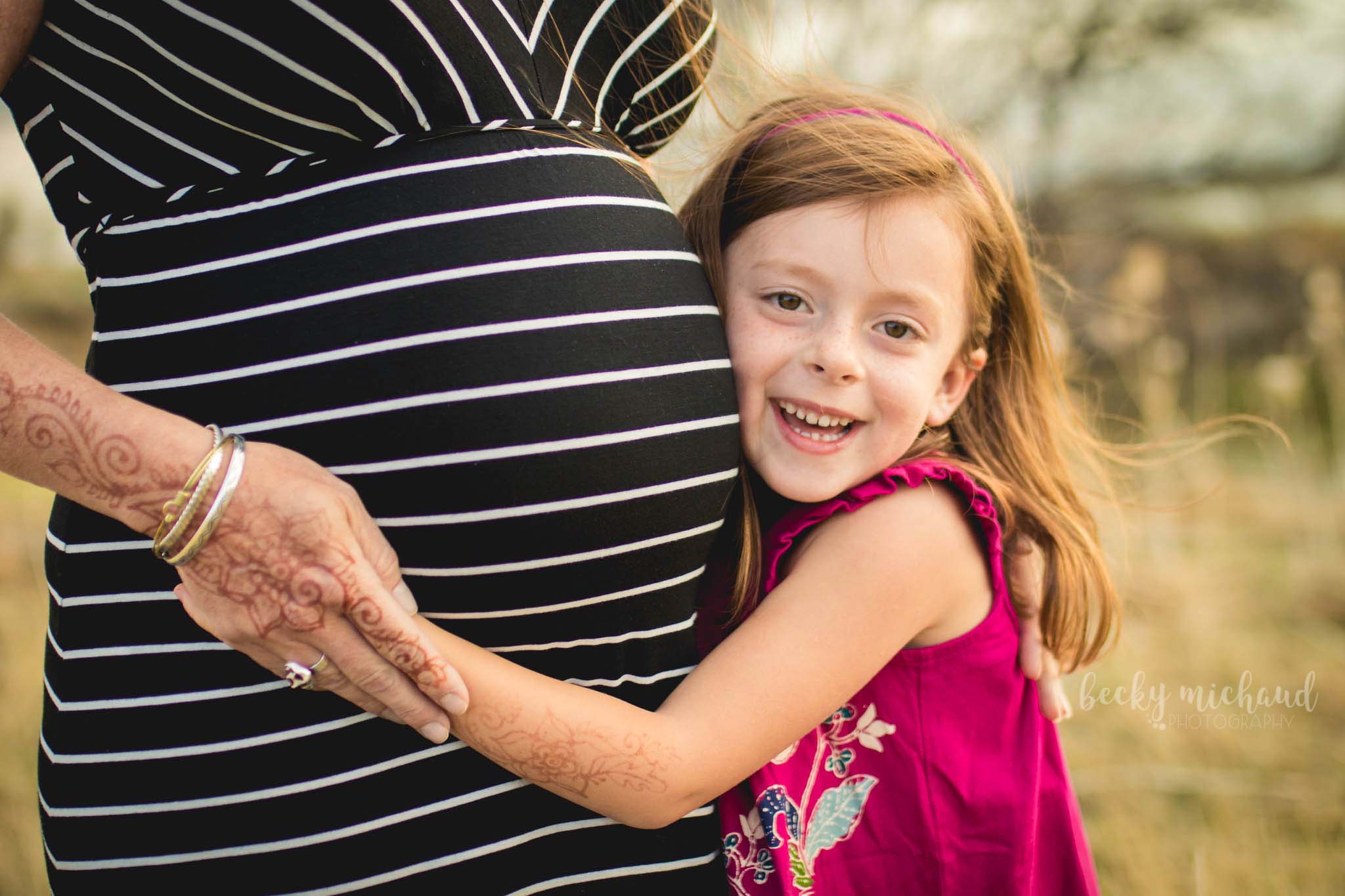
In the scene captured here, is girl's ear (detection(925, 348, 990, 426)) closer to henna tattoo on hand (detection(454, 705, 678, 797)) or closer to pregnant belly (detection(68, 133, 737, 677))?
pregnant belly (detection(68, 133, 737, 677))

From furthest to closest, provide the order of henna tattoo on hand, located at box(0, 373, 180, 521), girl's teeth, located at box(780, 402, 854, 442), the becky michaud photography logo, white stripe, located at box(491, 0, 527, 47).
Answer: the becky michaud photography logo
girl's teeth, located at box(780, 402, 854, 442)
white stripe, located at box(491, 0, 527, 47)
henna tattoo on hand, located at box(0, 373, 180, 521)

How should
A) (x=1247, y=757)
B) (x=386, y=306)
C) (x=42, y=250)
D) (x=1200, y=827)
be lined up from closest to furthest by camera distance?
(x=386, y=306) → (x=1200, y=827) → (x=1247, y=757) → (x=42, y=250)

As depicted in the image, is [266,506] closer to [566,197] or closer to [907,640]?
[566,197]

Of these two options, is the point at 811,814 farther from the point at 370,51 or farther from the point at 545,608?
the point at 370,51

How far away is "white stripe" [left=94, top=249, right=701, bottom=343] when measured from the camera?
910 millimetres

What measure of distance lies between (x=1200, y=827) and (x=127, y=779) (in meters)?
2.50

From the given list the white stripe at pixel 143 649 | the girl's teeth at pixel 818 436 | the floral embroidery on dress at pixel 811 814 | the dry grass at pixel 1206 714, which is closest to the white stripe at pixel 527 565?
the white stripe at pixel 143 649

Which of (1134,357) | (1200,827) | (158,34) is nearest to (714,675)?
(158,34)

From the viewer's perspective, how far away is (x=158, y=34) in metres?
0.90

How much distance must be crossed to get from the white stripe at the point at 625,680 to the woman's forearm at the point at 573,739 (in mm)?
19

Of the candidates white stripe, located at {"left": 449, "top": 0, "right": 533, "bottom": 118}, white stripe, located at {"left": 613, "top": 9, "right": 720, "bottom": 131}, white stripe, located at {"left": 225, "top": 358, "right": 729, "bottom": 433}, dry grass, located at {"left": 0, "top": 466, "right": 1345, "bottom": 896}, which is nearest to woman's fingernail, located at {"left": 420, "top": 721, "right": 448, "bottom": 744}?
white stripe, located at {"left": 225, "top": 358, "right": 729, "bottom": 433}

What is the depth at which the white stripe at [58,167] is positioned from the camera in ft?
3.14

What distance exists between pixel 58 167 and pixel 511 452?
595mm

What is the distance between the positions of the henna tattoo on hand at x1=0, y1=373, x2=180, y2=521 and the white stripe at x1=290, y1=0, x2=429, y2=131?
451 millimetres
